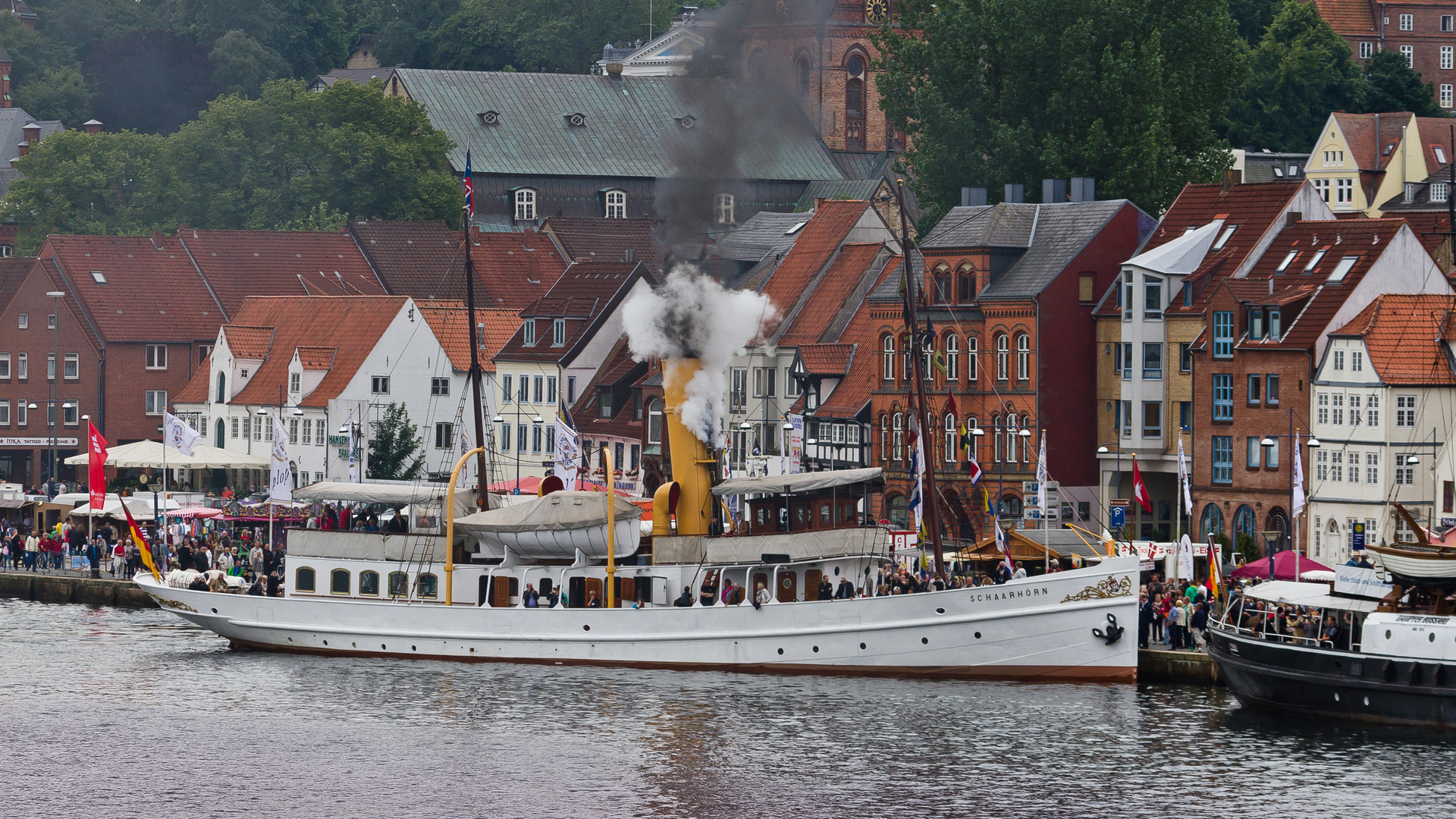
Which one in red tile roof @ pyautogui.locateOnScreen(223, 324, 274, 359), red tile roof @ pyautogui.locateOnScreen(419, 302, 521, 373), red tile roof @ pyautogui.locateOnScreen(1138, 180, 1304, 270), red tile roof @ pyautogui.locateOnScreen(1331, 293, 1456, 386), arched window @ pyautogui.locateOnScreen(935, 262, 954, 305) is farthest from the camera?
red tile roof @ pyautogui.locateOnScreen(223, 324, 274, 359)

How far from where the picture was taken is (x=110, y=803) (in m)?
54.1

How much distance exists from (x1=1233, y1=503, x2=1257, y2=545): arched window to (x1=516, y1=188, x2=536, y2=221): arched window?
95.5 metres

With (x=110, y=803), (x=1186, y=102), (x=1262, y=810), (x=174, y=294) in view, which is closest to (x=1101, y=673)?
(x=1262, y=810)

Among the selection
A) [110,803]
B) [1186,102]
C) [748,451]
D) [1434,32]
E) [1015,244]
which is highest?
[1434,32]

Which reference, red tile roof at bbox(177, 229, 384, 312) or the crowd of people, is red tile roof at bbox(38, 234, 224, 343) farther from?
the crowd of people

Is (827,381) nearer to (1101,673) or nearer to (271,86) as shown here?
(1101,673)

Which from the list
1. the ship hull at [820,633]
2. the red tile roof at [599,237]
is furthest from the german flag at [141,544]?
the red tile roof at [599,237]

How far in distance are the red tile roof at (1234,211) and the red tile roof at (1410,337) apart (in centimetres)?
818

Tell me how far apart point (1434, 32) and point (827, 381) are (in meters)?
106

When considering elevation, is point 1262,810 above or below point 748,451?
below

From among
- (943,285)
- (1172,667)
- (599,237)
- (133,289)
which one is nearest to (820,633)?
(1172,667)

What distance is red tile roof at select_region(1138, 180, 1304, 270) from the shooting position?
305ft

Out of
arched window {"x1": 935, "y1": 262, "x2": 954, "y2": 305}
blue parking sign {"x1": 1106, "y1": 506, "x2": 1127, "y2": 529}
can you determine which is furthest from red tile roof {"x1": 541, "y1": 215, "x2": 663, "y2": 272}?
blue parking sign {"x1": 1106, "y1": 506, "x2": 1127, "y2": 529}

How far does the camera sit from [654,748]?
60.2m
